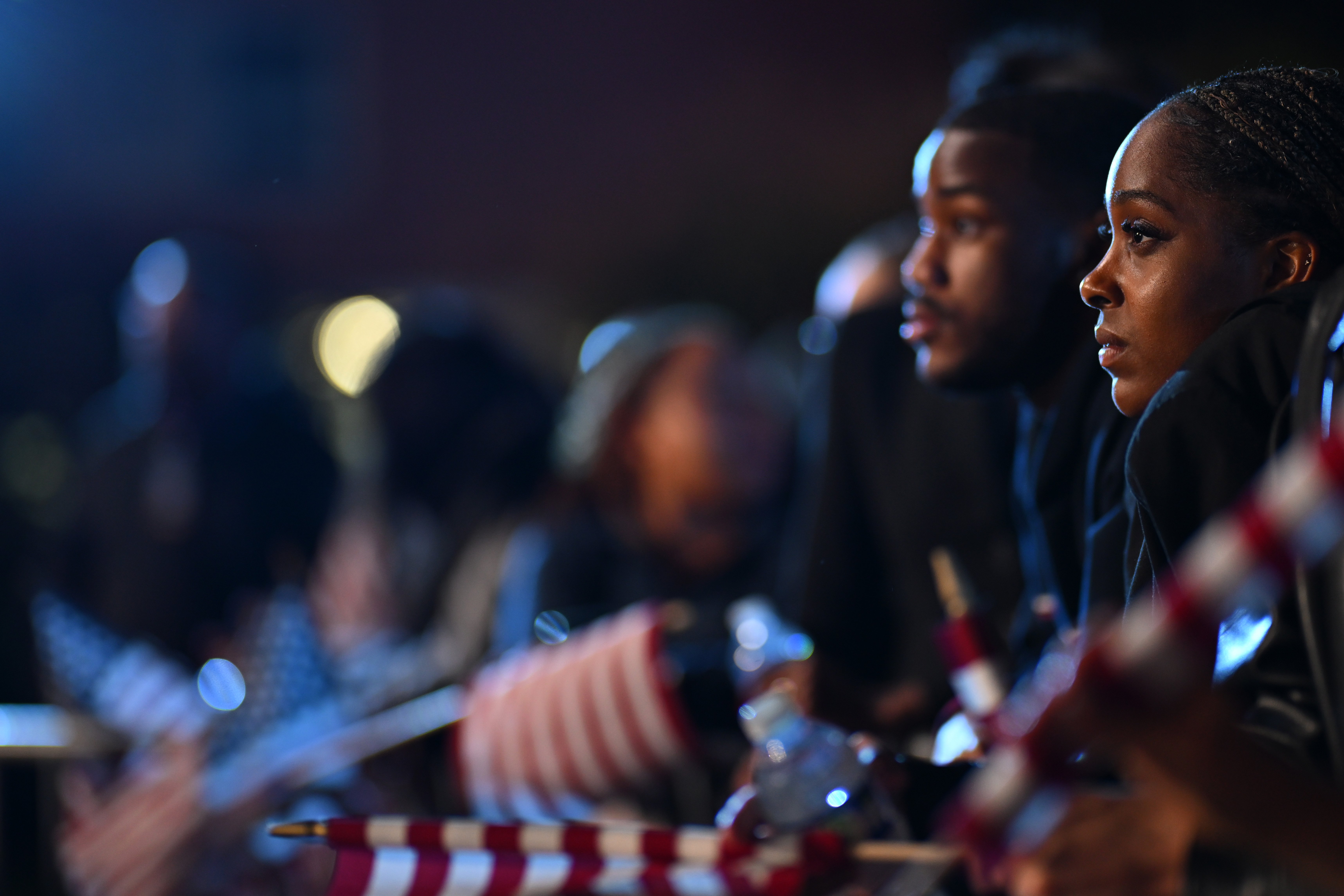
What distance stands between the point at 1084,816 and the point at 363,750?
6.41ft

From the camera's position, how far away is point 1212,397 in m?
1.12

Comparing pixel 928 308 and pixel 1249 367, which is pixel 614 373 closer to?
pixel 928 308

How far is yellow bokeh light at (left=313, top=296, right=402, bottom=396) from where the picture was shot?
505 inches

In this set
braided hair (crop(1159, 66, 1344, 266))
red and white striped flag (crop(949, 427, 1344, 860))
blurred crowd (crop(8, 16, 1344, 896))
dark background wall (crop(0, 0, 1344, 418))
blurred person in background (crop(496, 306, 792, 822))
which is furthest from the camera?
dark background wall (crop(0, 0, 1344, 418))

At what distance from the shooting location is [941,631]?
1.72 metres

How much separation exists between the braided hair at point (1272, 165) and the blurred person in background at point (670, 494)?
1665 mm

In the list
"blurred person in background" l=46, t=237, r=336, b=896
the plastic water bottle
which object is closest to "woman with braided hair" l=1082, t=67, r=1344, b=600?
the plastic water bottle

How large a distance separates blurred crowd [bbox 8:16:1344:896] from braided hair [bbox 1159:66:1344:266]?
14mm

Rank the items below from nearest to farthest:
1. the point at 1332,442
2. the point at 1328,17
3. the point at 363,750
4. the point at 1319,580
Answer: the point at 1332,442
the point at 1319,580
the point at 1328,17
the point at 363,750

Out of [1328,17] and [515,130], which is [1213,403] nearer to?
[1328,17]

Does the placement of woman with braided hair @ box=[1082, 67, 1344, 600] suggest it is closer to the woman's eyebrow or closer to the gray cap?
the woman's eyebrow

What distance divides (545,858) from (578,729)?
0.76m

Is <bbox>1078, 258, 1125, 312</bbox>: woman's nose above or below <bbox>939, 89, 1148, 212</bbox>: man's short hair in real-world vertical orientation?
below

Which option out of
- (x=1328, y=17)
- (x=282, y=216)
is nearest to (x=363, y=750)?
(x=1328, y=17)
